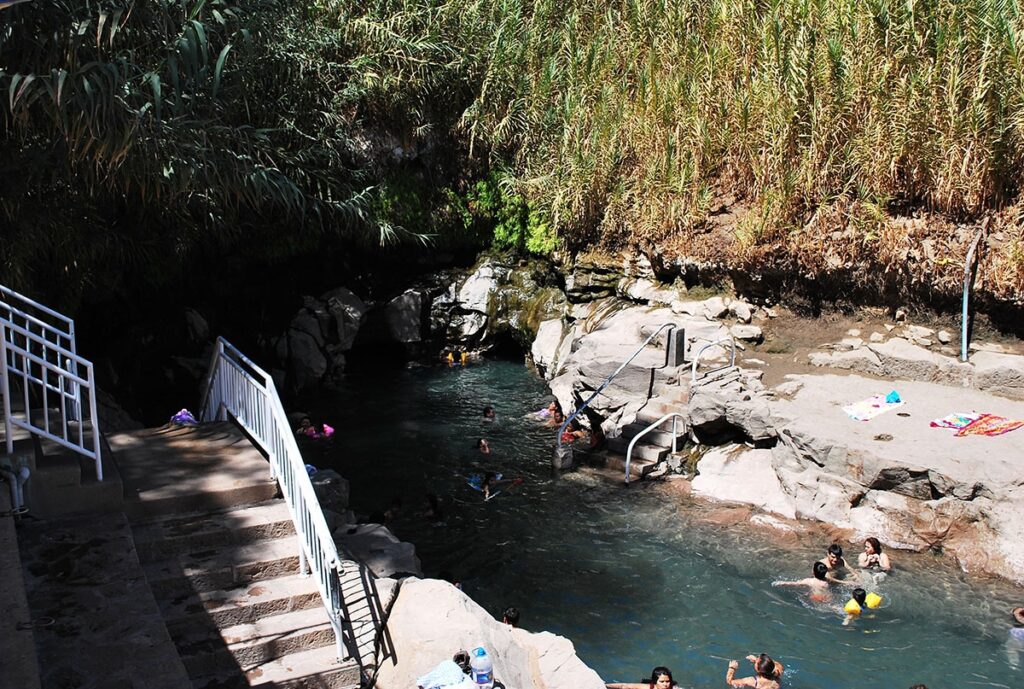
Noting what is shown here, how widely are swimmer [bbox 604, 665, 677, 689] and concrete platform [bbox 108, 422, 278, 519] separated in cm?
332

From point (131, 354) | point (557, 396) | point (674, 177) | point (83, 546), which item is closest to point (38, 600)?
point (83, 546)

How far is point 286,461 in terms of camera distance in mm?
6762

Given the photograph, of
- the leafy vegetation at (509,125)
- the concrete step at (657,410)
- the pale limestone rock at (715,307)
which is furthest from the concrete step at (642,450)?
the leafy vegetation at (509,125)

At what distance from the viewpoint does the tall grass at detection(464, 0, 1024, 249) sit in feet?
42.7

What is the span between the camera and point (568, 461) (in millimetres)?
13203

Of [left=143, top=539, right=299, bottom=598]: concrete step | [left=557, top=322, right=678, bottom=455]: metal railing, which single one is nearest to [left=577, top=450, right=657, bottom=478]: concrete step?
[left=557, top=322, right=678, bottom=455]: metal railing

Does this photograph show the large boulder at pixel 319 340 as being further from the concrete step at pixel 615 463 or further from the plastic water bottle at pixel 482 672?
the plastic water bottle at pixel 482 672

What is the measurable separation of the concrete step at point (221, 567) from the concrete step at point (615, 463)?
6.96 metres

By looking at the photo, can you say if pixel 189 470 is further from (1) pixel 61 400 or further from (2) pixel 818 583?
(2) pixel 818 583

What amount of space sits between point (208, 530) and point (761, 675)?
15.4ft

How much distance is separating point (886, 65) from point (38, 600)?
13.4 meters

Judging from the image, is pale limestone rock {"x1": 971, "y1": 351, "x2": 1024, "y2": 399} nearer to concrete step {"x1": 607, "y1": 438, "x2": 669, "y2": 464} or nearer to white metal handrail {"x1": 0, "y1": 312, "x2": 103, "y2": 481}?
concrete step {"x1": 607, "y1": 438, "x2": 669, "y2": 464}

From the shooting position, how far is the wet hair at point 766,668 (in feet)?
24.8

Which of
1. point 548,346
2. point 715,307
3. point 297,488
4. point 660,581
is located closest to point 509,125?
point 548,346
